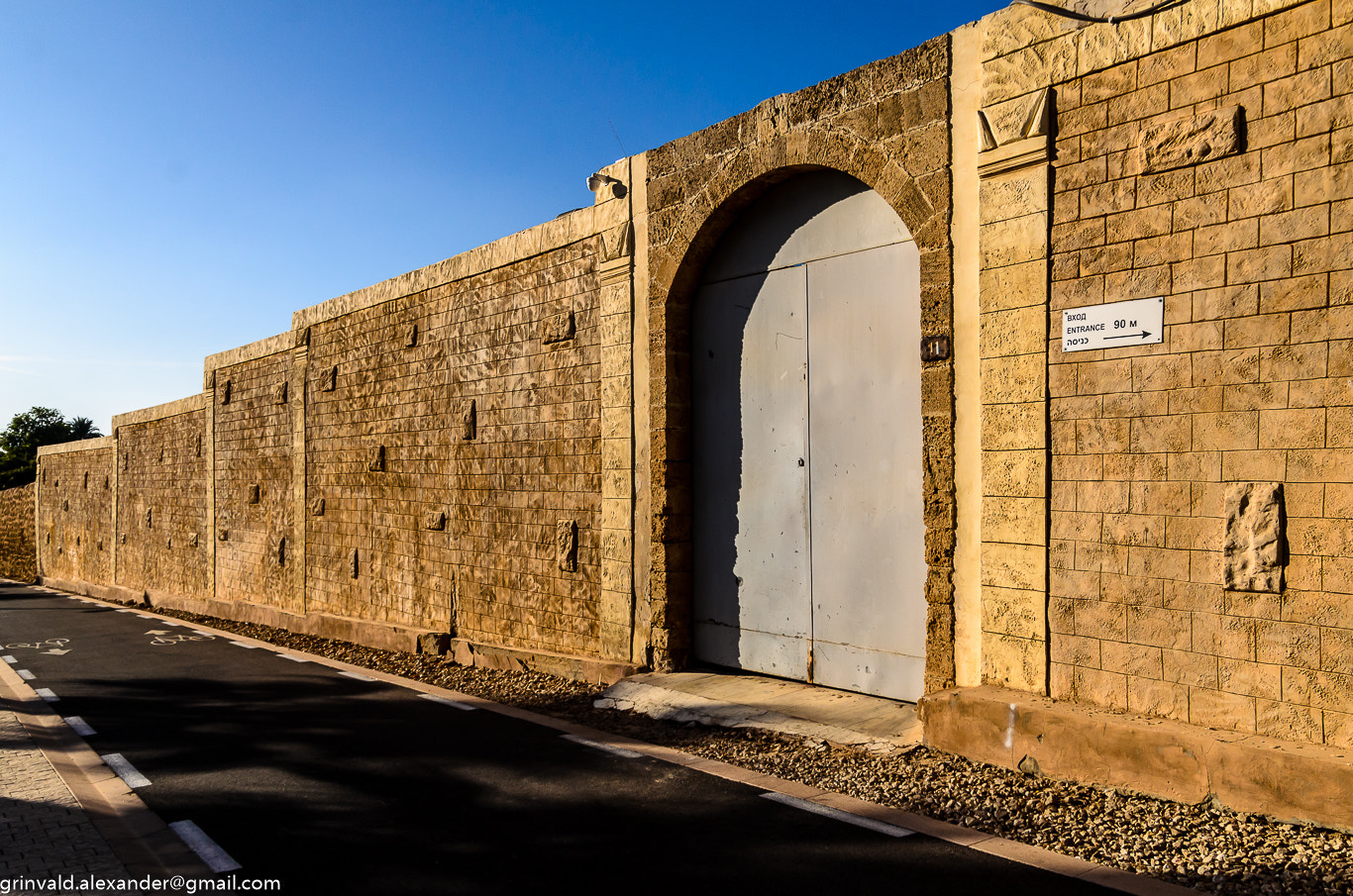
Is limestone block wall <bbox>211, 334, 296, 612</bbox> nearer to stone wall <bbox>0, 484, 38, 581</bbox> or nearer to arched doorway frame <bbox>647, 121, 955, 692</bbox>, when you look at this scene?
arched doorway frame <bbox>647, 121, 955, 692</bbox>

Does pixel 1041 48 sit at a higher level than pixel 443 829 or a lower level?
higher

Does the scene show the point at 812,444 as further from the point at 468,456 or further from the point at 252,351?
the point at 252,351

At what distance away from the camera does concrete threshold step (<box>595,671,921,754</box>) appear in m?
5.80

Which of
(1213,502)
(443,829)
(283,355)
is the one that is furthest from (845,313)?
(283,355)

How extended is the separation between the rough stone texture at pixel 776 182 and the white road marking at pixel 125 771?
148 inches

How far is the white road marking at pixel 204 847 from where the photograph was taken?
4008mm

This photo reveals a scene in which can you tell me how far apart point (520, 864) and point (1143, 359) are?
3922 mm

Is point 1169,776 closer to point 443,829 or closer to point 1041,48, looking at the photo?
point 443,829

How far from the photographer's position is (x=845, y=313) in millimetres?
6699

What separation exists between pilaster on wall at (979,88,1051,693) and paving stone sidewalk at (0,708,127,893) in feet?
14.9

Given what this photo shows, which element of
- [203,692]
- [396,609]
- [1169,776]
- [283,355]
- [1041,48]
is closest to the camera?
[1169,776]

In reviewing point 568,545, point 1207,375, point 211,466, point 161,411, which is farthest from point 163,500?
point 1207,375


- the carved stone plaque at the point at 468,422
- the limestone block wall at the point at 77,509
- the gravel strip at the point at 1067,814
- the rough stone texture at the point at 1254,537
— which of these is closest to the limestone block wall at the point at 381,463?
the carved stone plaque at the point at 468,422

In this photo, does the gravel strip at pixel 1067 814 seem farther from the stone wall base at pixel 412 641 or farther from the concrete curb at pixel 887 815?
the stone wall base at pixel 412 641
